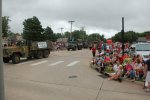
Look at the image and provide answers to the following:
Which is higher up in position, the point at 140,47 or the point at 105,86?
the point at 140,47

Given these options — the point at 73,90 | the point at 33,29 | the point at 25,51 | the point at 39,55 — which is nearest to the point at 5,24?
the point at 39,55

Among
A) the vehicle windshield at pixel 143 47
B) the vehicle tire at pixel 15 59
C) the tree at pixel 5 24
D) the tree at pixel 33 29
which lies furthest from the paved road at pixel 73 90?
the tree at pixel 33 29

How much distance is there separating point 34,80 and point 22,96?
3693 millimetres

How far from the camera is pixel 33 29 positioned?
81.2 m

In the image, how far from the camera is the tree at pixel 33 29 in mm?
77812

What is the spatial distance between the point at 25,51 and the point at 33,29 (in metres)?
58.7

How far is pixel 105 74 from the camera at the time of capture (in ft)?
47.1

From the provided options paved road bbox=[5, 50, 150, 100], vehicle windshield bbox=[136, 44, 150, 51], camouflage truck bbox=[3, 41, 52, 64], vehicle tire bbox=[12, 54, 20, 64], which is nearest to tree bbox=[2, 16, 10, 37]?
camouflage truck bbox=[3, 41, 52, 64]

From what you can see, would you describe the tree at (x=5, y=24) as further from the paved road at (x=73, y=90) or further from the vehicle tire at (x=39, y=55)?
the paved road at (x=73, y=90)

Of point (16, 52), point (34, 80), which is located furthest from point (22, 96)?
point (16, 52)

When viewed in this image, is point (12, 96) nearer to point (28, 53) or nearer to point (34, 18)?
point (28, 53)

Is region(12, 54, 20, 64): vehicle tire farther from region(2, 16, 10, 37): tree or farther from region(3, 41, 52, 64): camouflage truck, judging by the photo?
region(2, 16, 10, 37): tree

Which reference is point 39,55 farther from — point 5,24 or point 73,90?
point 5,24

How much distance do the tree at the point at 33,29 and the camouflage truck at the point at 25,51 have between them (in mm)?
50289
